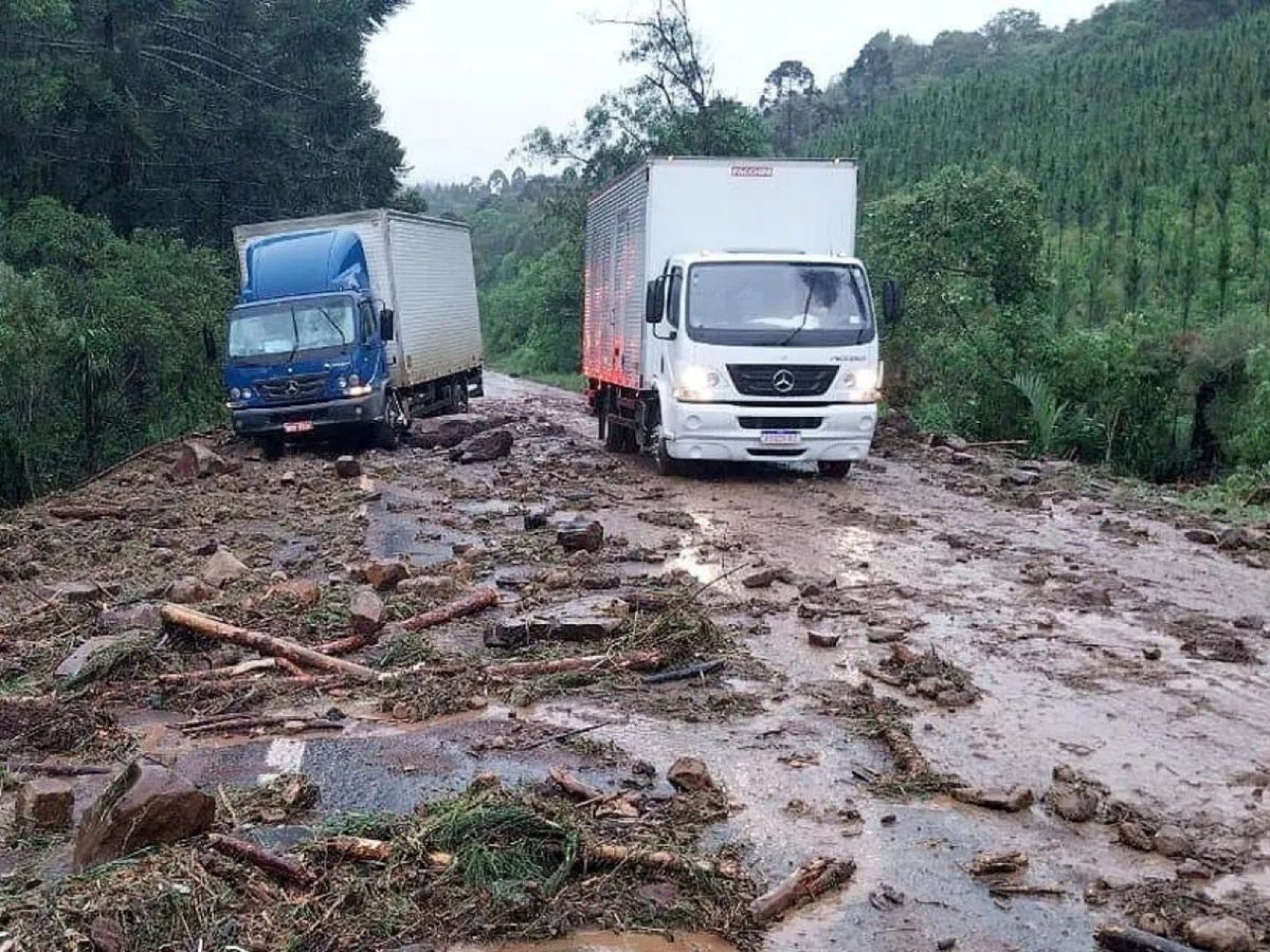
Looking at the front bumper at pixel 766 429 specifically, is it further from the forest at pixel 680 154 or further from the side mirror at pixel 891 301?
the forest at pixel 680 154

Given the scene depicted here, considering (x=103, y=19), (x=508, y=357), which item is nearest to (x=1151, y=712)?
(x=103, y=19)

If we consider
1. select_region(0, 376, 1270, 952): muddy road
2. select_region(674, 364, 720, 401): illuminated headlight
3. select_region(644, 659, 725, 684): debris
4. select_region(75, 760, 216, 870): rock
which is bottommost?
select_region(0, 376, 1270, 952): muddy road

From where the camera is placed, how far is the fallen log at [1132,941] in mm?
3604

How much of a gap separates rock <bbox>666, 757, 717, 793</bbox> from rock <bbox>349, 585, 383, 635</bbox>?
2.68 meters

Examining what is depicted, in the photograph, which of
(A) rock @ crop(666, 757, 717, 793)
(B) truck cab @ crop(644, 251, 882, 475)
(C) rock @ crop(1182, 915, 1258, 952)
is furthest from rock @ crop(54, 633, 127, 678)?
(B) truck cab @ crop(644, 251, 882, 475)

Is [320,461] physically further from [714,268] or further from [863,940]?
[863,940]

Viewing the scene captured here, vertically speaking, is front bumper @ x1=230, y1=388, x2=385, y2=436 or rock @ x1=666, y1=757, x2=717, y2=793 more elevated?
front bumper @ x1=230, y1=388, x2=385, y2=436

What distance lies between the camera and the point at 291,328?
16.7 m

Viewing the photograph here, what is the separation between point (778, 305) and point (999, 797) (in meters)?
8.38

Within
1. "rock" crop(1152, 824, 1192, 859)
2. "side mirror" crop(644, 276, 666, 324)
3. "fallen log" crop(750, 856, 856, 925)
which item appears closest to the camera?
"fallen log" crop(750, 856, 856, 925)

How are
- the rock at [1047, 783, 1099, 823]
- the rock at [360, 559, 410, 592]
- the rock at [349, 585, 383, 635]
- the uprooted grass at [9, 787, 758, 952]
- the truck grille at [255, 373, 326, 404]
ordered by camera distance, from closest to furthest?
the uprooted grass at [9, 787, 758, 952] < the rock at [1047, 783, 1099, 823] < the rock at [349, 585, 383, 635] < the rock at [360, 559, 410, 592] < the truck grille at [255, 373, 326, 404]

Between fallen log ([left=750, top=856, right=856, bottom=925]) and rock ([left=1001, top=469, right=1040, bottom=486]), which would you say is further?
rock ([left=1001, top=469, right=1040, bottom=486])

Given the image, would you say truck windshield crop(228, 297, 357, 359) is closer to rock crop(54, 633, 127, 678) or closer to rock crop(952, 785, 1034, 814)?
rock crop(54, 633, 127, 678)

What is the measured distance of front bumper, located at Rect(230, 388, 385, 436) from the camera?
16.6 metres
